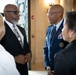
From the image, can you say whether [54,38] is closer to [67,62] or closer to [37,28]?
[67,62]

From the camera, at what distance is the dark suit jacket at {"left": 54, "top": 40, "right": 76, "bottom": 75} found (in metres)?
1.45

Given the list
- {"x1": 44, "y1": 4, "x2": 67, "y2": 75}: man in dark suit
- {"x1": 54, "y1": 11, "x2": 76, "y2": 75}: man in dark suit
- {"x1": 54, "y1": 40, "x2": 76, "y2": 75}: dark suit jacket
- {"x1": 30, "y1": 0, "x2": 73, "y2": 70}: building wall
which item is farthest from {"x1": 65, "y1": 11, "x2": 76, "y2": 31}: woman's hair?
{"x1": 30, "y1": 0, "x2": 73, "y2": 70}: building wall

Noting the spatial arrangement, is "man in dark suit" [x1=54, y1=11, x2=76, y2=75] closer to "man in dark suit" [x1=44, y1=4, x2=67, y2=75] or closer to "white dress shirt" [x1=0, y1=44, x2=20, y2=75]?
"white dress shirt" [x1=0, y1=44, x2=20, y2=75]

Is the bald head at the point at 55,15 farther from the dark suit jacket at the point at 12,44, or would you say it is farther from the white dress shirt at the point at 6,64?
the white dress shirt at the point at 6,64

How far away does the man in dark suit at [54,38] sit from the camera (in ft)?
8.71

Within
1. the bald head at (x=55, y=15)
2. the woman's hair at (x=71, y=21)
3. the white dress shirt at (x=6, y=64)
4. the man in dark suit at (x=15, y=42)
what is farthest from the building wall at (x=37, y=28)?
the white dress shirt at (x=6, y=64)

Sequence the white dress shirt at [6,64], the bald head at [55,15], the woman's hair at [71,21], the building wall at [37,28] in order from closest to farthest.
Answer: the white dress shirt at [6,64] < the woman's hair at [71,21] < the bald head at [55,15] < the building wall at [37,28]

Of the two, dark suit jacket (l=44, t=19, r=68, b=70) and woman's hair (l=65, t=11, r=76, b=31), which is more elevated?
woman's hair (l=65, t=11, r=76, b=31)

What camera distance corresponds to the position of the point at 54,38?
8.78 ft

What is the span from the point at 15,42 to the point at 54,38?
52cm

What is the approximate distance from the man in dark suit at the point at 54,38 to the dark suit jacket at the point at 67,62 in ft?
3.70

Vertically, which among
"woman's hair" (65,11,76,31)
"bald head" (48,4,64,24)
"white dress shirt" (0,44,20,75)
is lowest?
"white dress shirt" (0,44,20,75)

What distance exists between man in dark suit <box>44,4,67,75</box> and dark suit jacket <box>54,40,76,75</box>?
44.4 inches

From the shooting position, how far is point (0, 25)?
5.32 feet
